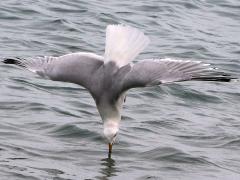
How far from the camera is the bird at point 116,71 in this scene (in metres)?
7.66

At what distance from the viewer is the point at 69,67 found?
8266mm

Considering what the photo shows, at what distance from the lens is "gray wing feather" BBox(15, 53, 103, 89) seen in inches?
320

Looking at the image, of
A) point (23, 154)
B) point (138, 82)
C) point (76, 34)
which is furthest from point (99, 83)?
point (76, 34)

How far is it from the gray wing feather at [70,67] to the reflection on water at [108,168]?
772 millimetres

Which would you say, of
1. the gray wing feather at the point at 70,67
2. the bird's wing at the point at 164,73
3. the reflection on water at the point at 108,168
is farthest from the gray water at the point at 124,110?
the bird's wing at the point at 164,73

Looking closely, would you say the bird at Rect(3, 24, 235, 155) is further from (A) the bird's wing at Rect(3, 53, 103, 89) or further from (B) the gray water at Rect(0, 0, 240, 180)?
(B) the gray water at Rect(0, 0, 240, 180)

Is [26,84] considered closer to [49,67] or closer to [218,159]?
[49,67]

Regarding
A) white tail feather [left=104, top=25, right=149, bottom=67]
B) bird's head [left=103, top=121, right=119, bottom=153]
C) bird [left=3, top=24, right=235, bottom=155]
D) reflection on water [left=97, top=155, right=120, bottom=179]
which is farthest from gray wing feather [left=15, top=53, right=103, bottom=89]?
reflection on water [left=97, top=155, right=120, bottom=179]

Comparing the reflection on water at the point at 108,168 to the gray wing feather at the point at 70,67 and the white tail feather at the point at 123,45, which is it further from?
the white tail feather at the point at 123,45

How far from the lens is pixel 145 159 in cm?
834

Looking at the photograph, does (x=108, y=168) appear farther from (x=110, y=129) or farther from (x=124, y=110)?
(x=124, y=110)

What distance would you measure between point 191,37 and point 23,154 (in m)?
7.10

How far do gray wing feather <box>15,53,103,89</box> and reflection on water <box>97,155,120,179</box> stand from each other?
2.53ft

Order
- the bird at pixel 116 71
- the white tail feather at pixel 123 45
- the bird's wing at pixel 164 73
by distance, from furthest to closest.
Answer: the white tail feather at pixel 123 45 → the bird at pixel 116 71 → the bird's wing at pixel 164 73
